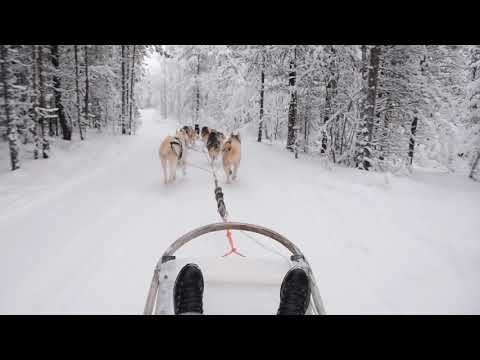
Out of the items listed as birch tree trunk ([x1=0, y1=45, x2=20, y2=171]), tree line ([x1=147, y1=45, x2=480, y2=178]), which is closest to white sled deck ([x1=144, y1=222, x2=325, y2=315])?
tree line ([x1=147, y1=45, x2=480, y2=178])

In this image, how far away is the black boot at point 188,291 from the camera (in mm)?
2041

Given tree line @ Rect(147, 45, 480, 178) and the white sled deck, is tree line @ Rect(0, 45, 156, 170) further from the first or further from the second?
tree line @ Rect(147, 45, 480, 178)

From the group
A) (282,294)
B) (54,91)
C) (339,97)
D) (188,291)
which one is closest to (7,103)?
(54,91)

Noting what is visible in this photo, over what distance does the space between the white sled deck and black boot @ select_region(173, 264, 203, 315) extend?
0.23 feet

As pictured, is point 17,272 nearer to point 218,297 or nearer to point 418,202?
point 218,297

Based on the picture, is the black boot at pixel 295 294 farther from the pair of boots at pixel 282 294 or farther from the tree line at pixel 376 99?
the tree line at pixel 376 99

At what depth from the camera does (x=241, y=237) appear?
185 inches

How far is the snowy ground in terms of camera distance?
315 centimetres

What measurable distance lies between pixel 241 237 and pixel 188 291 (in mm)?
2566

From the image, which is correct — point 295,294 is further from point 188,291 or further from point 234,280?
point 188,291
